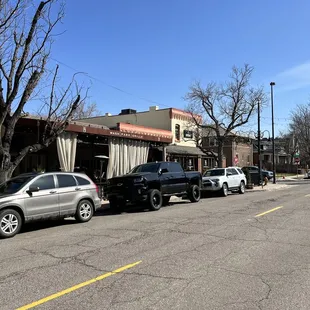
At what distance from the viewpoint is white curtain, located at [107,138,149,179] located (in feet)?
67.4

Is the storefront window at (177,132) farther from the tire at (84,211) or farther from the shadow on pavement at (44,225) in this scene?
the tire at (84,211)

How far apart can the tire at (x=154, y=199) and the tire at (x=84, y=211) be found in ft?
10.1

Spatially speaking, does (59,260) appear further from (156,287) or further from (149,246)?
(156,287)

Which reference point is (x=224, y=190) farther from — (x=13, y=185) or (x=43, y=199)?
(x=13, y=185)

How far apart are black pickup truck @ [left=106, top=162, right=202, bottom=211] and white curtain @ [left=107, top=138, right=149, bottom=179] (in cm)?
406

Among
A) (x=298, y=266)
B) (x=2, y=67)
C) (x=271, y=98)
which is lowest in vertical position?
(x=298, y=266)

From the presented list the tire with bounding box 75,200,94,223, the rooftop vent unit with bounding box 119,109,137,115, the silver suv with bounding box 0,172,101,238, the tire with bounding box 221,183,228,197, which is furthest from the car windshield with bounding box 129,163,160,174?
the rooftop vent unit with bounding box 119,109,137,115

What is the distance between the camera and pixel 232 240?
8.62 m

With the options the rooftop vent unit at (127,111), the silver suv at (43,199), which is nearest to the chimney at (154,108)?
the rooftop vent unit at (127,111)

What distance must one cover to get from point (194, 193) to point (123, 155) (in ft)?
15.9

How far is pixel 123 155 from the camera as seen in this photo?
21.3 m

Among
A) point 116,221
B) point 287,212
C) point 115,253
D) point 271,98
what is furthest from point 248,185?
point 115,253

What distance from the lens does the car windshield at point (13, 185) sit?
34.7 feet

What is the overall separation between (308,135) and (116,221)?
189 feet
